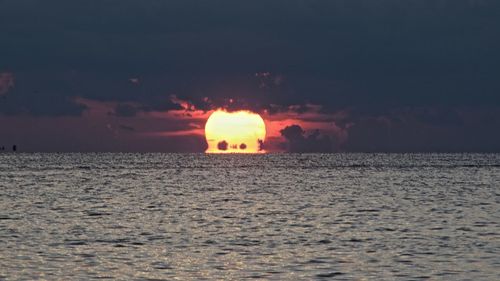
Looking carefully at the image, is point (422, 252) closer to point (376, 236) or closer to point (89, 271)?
point (376, 236)

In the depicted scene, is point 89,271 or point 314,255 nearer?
point 89,271

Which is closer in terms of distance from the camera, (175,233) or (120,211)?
(175,233)

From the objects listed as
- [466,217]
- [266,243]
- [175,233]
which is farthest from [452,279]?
[466,217]

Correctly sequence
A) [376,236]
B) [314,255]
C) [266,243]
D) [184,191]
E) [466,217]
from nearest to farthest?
[314,255]
[266,243]
[376,236]
[466,217]
[184,191]

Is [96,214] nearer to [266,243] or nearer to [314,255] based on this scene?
[266,243]

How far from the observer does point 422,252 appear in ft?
142

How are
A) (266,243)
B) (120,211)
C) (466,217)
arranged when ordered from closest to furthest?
(266,243) → (466,217) → (120,211)

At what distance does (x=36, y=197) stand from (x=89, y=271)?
2129 inches

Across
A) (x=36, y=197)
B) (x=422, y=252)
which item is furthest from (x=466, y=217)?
(x=36, y=197)

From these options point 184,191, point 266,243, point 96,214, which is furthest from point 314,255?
point 184,191

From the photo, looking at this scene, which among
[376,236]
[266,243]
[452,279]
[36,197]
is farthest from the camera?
[36,197]

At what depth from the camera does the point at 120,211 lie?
234 feet

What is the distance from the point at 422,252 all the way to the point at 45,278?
1957cm

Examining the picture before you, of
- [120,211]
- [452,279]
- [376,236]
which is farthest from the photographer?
[120,211]
